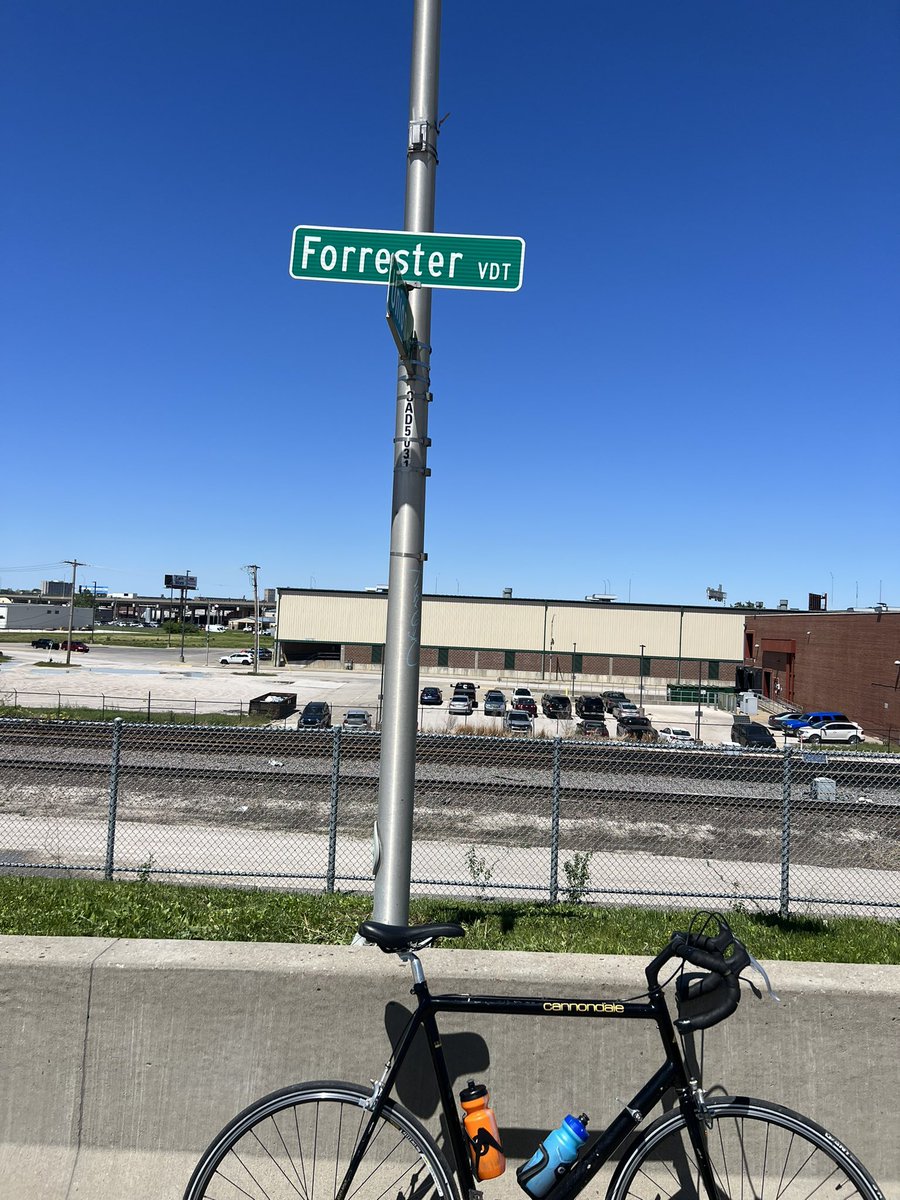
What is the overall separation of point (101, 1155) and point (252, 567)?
84.7 m

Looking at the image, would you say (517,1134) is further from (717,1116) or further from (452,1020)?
(717,1116)

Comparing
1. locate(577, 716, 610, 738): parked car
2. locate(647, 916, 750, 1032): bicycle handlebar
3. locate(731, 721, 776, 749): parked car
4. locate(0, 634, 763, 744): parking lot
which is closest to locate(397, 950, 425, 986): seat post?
locate(647, 916, 750, 1032): bicycle handlebar

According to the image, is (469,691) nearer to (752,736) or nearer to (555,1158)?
(752,736)

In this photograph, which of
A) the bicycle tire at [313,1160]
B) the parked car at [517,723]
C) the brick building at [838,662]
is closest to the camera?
the bicycle tire at [313,1160]

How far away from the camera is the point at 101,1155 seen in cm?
294

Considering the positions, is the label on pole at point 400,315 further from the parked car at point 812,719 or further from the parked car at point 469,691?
the parked car at point 469,691

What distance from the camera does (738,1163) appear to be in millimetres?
2838

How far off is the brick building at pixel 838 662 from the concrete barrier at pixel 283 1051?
4164 centimetres

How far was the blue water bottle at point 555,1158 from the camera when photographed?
249cm

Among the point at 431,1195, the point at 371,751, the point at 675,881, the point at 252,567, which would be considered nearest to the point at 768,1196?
the point at 431,1195

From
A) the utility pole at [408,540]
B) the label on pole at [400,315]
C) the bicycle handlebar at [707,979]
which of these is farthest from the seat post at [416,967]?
the label on pole at [400,315]

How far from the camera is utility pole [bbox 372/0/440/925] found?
383cm

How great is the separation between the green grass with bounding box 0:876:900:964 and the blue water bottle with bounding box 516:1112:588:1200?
1.31 m

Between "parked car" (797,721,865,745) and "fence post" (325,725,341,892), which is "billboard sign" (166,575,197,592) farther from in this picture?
"fence post" (325,725,341,892)
